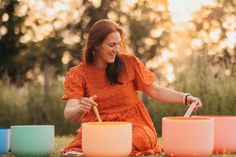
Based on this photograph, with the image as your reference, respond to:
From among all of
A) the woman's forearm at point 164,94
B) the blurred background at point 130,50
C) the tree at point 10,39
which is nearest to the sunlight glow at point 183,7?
the blurred background at point 130,50

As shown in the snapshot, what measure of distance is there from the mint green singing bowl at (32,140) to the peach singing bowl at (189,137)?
2.51ft

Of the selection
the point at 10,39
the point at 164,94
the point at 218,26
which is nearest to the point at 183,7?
the point at 218,26

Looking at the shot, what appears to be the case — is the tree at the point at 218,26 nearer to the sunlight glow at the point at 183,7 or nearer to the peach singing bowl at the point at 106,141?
the sunlight glow at the point at 183,7

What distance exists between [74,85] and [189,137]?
0.96m

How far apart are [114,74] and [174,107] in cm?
327

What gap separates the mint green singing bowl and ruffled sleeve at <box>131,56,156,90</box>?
0.75 m

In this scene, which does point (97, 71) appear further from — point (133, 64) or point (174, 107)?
point (174, 107)

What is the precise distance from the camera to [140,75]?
3.79 meters

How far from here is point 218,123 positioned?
3.53 meters

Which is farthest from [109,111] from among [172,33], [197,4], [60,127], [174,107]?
[172,33]

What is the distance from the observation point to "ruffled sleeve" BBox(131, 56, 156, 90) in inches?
149

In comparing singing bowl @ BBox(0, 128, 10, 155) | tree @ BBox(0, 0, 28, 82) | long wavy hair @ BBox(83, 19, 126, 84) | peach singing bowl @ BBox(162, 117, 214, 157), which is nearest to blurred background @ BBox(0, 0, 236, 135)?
tree @ BBox(0, 0, 28, 82)

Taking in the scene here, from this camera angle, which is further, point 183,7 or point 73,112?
point 183,7

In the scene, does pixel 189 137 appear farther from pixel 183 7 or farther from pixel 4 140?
pixel 183 7
